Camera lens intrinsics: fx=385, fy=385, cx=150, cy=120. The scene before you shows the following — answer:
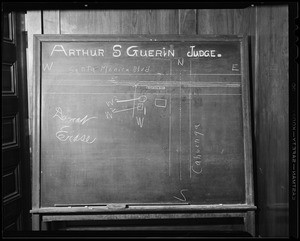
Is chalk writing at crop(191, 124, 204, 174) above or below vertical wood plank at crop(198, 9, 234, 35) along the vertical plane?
below

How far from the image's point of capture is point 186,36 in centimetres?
257

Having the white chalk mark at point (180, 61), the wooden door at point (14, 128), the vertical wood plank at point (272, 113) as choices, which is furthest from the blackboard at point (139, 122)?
the wooden door at point (14, 128)

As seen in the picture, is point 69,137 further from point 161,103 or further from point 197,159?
point 197,159

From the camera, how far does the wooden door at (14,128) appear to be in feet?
8.51

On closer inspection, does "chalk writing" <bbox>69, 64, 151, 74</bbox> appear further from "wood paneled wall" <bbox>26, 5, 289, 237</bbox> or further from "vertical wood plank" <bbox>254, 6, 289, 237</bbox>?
"vertical wood plank" <bbox>254, 6, 289, 237</bbox>

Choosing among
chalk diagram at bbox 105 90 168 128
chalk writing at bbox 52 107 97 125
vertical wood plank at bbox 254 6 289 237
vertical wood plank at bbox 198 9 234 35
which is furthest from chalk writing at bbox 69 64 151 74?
vertical wood plank at bbox 254 6 289 237

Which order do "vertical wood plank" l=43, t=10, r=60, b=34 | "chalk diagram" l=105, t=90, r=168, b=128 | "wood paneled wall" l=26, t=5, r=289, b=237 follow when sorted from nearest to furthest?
"wood paneled wall" l=26, t=5, r=289, b=237 < "chalk diagram" l=105, t=90, r=168, b=128 < "vertical wood plank" l=43, t=10, r=60, b=34

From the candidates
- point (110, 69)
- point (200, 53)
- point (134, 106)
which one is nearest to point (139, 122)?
point (134, 106)

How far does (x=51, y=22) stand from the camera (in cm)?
266

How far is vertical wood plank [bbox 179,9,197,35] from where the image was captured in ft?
8.75

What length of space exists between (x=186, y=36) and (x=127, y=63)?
0.43 meters

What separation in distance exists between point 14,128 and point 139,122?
2.89 ft

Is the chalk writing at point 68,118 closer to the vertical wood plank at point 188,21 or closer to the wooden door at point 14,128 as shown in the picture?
the wooden door at point 14,128
